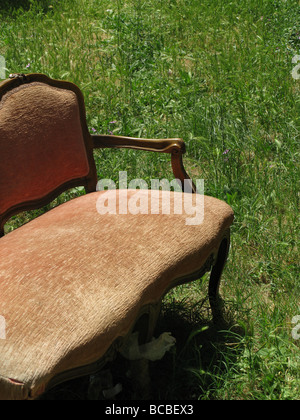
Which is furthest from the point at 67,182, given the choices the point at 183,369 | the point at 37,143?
the point at 183,369

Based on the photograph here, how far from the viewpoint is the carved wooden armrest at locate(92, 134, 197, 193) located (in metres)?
2.96

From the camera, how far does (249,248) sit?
3432mm

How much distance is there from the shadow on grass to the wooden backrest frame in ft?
2.64

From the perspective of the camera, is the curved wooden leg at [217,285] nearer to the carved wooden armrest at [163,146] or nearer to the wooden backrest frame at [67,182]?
the carved wooden armrest at [163,146]

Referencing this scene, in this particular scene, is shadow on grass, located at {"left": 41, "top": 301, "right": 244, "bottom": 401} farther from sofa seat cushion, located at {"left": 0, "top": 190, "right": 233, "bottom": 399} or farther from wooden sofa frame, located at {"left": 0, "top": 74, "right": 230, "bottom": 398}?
sofa seat cushion, located at {"left": 0, "top": 190, "right": 233, "bottom": 399}

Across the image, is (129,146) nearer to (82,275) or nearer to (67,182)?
(67,182)

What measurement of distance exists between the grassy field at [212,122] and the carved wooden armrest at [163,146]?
602 millimetres

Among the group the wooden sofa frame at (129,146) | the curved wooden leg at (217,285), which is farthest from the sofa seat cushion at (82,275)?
the curved wooden leg at (217,285)

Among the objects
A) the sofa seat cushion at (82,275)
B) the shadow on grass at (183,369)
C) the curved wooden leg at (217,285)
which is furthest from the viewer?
the curved wooden leg at (217,285)

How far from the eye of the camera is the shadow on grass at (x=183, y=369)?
2.49m

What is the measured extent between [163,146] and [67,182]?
1.78 feet

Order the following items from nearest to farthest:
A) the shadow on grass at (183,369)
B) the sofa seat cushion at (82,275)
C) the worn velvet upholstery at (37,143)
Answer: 1. the sofa seat cushion at (82,275)
2. the shadow on grass at (183,369)
3. the worn velvet upholstery at (37,143)

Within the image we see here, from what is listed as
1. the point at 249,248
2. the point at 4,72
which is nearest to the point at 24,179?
the point at 249,248

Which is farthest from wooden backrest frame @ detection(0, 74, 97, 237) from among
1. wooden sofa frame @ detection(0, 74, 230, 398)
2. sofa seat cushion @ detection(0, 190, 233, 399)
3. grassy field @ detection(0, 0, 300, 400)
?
grassy field @ detection(0, 0, 300, 400)
